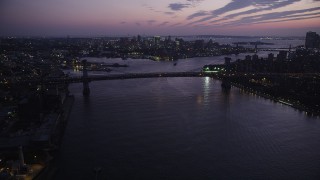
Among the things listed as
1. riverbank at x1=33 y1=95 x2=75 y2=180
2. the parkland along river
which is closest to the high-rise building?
the parkland along river

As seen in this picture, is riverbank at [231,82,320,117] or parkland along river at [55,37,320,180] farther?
riverbank at [231,82,320,117]

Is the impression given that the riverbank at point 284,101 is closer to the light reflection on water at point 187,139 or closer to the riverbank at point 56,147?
the light reflection on water at point 187,139

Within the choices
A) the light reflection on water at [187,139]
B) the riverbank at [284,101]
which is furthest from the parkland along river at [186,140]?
the riverbank at [284,101]

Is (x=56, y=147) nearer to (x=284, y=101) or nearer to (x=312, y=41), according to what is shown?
(x=284, y=101)

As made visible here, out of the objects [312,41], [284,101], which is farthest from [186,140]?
[312,41]

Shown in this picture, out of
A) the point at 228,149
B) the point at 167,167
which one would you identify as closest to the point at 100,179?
the point at 167,167

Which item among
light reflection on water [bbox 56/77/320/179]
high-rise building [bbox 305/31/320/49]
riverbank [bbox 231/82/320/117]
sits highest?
high-rise building [bbox 305/31/320/49]

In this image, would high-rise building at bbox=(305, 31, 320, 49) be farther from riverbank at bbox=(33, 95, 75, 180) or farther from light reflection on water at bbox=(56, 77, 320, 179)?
riverbank at bbox=(33, 95, 75, 180)

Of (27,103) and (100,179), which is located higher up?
(27,103)

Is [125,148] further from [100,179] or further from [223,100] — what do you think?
[223,100]
